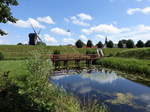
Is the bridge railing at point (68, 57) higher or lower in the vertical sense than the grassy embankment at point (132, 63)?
higher

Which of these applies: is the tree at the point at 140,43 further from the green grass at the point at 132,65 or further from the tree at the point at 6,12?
the tree at the point at 6,12

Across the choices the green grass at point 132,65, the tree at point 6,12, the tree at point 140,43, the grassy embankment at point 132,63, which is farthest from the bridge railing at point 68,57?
the tree at point 140,43

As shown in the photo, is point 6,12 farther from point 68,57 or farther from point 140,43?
point 140,43

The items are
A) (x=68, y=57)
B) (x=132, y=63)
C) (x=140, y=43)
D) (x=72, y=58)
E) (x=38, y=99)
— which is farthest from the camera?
(x=140, y=43)

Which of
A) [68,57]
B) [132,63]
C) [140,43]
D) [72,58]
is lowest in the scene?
[132,63]

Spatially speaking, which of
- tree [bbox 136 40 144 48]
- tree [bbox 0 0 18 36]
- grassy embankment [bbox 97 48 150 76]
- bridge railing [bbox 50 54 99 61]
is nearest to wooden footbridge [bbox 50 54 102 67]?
bridge railing [bbox 50 54 99 61]

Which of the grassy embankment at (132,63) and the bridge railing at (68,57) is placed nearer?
the grassy embankment at (132,63)

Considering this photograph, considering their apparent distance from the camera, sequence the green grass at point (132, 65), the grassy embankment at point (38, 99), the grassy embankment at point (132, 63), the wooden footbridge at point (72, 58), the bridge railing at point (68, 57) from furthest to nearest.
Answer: the wooden footbridge at point (72, 58) → the bridge railing at point (68, 57) → the grassy embankment at point (132, 63) → the green grass at point (132, 65) → the grassy embankment at point (38, 99)

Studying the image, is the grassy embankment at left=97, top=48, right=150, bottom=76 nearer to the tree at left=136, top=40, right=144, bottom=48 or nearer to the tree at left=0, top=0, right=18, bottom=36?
the tree at left=0, top=0, right=18, bottom=36

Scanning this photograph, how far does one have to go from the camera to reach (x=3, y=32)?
380 inches

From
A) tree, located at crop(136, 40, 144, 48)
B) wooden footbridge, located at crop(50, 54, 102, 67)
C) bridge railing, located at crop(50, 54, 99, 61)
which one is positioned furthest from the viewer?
tree, located at crop(136, 40, 144, 48)

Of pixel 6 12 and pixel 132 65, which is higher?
pixel 6 12

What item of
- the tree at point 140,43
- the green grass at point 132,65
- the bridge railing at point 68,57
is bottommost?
the green grass at point 132,65

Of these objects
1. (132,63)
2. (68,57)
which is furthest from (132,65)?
(68,57)
